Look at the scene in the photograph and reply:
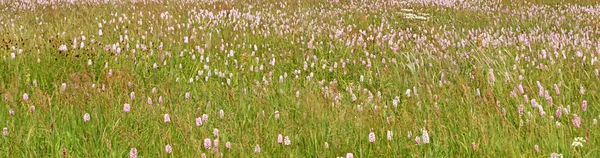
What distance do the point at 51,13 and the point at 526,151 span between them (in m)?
8.51

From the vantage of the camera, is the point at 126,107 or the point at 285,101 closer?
the point at 126,107

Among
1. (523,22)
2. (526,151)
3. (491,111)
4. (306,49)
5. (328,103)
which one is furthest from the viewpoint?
(523,22)

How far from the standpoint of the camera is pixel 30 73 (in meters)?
5.17

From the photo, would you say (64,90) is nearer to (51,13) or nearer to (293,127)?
(293,127)

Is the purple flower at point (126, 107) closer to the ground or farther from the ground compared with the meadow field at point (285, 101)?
farther from the ground

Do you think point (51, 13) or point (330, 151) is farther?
point (51, 13)

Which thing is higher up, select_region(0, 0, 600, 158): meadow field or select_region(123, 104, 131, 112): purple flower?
select_region(123, 104, 131, 112): purple flower

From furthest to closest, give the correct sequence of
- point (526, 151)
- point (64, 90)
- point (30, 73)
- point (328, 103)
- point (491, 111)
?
1. point (30, 73)
2. point (64, 90)
3. point (328, 103)
4. point (491, 111)
5. point (526, 151)

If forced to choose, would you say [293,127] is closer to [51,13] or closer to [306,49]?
[306,49]

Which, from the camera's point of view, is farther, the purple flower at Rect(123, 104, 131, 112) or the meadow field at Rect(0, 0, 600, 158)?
the purple flower at Rect(123, 104, 131, 112)

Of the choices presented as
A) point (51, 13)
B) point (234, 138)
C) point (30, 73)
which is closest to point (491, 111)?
point (234, 138)

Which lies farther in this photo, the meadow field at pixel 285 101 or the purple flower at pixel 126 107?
the purple flower at pixel 126 107

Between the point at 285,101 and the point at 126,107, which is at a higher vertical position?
the point at 126,107

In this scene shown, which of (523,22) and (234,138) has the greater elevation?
(234,138)
